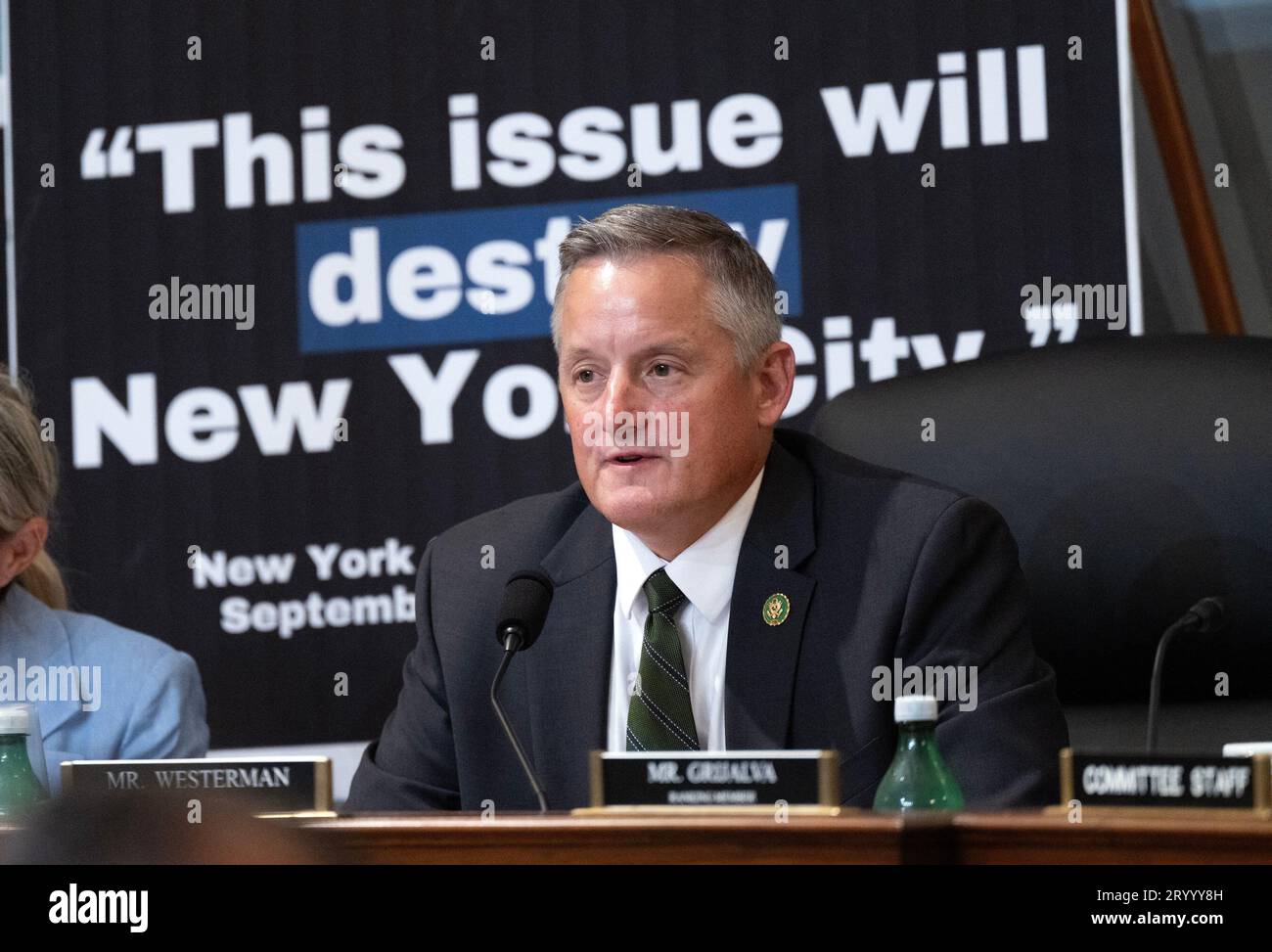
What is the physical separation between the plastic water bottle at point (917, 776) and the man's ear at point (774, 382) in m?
0.83

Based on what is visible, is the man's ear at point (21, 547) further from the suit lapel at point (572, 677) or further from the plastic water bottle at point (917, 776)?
the plastic water bottle at point (917, 776)

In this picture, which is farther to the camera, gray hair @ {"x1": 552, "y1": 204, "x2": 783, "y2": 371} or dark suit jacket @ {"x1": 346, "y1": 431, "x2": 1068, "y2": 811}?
gray hair @ {"x1": 552, "y1": 204, "x2": 783, "y2": 371}

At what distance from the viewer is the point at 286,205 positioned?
363cm

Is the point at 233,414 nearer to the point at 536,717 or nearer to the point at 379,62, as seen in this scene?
the point at 379,62

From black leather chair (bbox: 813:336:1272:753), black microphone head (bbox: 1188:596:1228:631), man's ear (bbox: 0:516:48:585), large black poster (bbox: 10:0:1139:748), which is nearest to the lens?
black microphone head (bbox: 1188:596:1228:631)

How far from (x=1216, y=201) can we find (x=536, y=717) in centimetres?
189

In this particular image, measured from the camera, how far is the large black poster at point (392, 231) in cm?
336

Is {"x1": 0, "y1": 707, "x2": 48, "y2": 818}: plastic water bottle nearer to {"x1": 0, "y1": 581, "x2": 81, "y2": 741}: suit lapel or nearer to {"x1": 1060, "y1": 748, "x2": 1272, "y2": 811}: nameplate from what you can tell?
{"x1": 0, "y1": 581, "x2": 81, "y2": 741}: suit lapel

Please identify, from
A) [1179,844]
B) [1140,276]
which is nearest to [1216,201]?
[1140,276]

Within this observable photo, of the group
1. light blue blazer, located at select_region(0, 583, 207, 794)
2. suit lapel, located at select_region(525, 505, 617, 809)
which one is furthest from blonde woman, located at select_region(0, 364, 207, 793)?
suit lapel, located at select_region(525, 505, 617, 809)

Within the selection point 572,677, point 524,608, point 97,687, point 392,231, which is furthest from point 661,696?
point 392,231

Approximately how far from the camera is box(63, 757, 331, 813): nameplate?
1.60 metres


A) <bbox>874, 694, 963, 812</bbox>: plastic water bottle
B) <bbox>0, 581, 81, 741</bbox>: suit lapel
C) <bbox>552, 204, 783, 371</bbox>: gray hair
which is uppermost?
<bbox>552, 204, 783, 371</bbox>: gray hair
